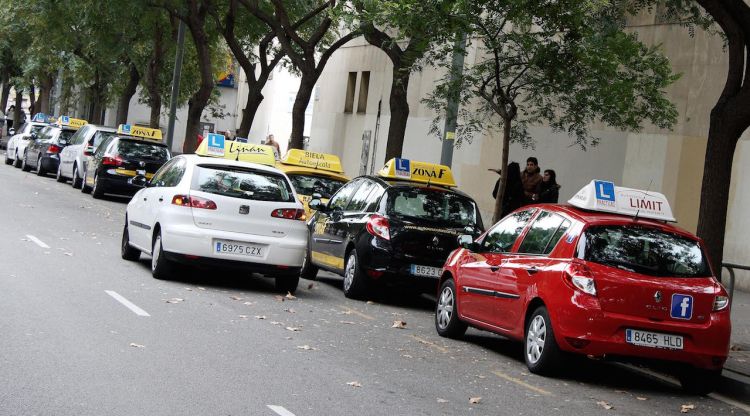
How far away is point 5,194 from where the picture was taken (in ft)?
86.9

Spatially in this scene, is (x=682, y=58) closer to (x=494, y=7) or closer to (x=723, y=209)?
(x=494, y=7)

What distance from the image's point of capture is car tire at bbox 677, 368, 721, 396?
1055cm

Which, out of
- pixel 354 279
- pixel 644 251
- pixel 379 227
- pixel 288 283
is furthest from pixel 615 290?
pixel 288 283

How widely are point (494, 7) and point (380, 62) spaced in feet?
73.2

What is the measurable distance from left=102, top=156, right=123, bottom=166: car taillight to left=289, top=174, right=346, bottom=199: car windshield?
36.2 feet

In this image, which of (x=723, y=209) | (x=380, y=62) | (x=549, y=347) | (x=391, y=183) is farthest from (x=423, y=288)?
(x=380, y=62)

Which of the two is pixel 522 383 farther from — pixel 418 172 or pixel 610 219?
pixel 418 172

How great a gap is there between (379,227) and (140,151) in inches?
632

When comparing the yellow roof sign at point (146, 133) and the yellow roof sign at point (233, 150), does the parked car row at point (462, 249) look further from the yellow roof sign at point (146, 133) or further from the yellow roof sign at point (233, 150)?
the yellow roof sign at point (146, 133)

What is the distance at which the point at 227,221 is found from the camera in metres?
14.3

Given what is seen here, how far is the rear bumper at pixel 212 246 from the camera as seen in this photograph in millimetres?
14094

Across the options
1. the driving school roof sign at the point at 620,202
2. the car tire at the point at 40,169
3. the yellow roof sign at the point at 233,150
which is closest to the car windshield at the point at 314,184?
the yellow roof sign at the point at 233,150

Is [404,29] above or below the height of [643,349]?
above

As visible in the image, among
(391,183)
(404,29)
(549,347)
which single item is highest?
(404,29)
